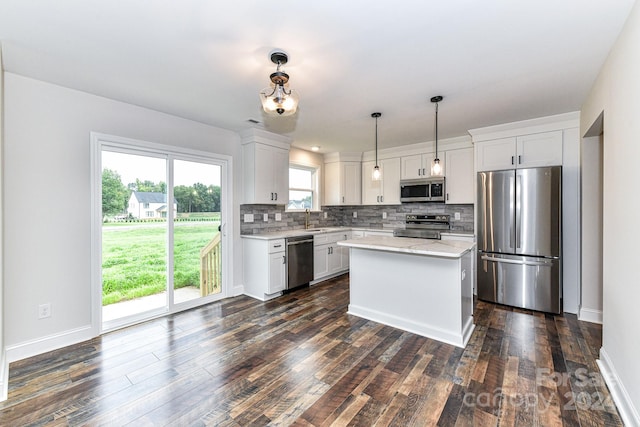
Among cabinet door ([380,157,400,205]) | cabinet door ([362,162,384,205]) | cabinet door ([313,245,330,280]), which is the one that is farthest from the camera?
cabinet door ([362,162,384,205])

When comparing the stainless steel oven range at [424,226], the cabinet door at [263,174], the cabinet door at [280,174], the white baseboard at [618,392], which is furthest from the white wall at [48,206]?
the white baseboard at [618,392]

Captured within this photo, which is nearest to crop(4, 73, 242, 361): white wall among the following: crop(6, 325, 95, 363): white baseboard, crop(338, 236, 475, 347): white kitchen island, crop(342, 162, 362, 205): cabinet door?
crop(6, 325, 95, 363): white baseboard

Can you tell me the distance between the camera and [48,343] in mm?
2531

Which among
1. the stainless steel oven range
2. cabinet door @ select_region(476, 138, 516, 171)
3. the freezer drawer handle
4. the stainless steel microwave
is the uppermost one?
cabinet door @ select_region(476, 138, 516, 171)

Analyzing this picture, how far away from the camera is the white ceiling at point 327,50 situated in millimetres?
1634

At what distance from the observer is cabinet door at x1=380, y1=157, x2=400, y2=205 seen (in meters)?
5.22

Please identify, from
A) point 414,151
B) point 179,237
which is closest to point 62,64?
point 179,237

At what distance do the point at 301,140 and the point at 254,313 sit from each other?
9.16 ft

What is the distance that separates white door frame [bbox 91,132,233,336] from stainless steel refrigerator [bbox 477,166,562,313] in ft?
Answer: 11.5

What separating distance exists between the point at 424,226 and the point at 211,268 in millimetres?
3630

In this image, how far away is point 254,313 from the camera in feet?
11.3

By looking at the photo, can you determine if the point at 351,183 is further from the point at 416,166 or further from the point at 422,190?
the point at 422,190

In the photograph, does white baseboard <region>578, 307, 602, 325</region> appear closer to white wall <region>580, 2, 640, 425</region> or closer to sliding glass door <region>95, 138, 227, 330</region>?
white wall <region>580, 2, 640, 425</region>

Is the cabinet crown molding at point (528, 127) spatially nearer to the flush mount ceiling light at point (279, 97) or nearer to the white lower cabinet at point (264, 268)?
the flush mount ceiling light at point (279, 97)
